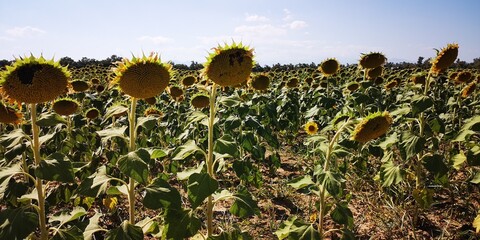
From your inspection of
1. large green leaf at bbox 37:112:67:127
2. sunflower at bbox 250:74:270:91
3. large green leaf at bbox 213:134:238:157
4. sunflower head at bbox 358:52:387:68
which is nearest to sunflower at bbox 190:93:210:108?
sunflower at bbox 250:74:270:91

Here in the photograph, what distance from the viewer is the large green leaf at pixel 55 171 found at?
2.08 metres

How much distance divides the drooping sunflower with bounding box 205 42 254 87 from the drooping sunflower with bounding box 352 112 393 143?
0.95 metres

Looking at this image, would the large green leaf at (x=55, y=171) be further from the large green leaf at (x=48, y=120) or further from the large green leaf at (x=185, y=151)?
the large green leaf at (x=185, y=151)

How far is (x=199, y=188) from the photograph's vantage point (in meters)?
2.31

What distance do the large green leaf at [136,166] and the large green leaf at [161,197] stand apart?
177 mm

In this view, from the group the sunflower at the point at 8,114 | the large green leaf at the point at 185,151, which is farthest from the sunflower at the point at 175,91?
the large green leaf at the point at 185,151

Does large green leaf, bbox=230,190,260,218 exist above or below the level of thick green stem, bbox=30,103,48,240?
below

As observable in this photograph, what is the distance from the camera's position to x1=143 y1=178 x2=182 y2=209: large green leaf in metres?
2.18

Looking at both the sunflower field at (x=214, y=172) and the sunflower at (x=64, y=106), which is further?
the sunflower at (x=64, y=106)

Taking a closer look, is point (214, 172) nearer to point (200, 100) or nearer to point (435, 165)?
point (200, 100)

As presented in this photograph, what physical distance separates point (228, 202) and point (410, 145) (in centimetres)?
259

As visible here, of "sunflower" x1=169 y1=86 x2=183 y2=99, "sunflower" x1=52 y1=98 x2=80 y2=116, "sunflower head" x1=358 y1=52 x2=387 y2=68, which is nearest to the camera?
"sunflower" x1=52 y1=98 x2=80 y2=116

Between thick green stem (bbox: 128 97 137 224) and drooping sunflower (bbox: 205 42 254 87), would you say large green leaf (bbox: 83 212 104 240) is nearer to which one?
thick green stem (bbox: 128 97 137 224)

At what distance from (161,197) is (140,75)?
0.80m
